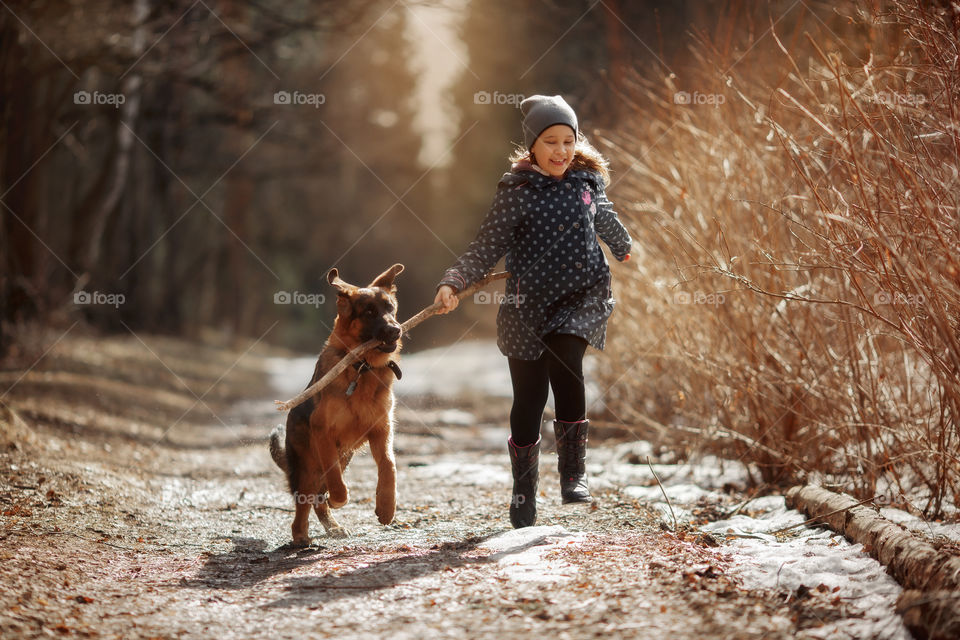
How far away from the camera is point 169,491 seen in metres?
7.29

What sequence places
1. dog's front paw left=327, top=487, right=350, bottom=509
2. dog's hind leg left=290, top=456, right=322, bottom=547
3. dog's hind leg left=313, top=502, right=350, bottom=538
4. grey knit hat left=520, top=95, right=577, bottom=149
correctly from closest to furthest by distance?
grey knit hat left=520, top=95, right=577, bottom=149
dog's hind leg left=290, top=456, right=322, bottom=547
dog's front paw left=327, top=487, right=350, bottom=509
dog's hind leg left=313, top=502, right=350, bottom=538

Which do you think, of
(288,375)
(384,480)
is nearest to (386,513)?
(384,480)

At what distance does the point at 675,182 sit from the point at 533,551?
138 inches

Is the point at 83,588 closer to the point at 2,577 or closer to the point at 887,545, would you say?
the point at 2,577

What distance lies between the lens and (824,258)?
4.94m

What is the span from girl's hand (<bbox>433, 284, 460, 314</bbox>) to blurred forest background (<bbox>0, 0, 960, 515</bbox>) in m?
1.37

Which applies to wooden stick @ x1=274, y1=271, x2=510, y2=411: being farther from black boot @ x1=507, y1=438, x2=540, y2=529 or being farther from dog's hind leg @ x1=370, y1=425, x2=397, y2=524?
black boot @ x1=507, y1=438, x2=540, y2=529

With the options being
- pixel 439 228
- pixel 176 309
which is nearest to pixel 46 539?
pixel 176 309

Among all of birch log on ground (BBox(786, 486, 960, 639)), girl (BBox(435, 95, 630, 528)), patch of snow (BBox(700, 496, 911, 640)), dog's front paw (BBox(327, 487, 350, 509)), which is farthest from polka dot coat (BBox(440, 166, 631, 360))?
birch log on ground (BBox(786, 486, 960, 639))

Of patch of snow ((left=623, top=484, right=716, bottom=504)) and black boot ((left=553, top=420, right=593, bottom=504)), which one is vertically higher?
black boot ((left=553, top=420, right=593, bottom=504))

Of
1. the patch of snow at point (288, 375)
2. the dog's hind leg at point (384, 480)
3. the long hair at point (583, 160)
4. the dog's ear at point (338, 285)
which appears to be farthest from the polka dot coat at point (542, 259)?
the patch of snow at point (288, 375)

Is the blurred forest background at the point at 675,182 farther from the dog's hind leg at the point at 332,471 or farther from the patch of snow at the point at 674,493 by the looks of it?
the dog's hind leg at the point at 332,471

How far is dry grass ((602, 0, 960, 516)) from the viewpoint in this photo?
4109 millimetres

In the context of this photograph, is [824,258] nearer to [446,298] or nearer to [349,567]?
[446,298]
